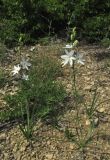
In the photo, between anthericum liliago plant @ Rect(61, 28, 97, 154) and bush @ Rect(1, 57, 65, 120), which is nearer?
anthericum liliago plant @ Rect(61, 28, 97, 154)

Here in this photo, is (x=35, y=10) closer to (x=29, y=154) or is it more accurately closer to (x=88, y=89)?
(x=88, y=89)

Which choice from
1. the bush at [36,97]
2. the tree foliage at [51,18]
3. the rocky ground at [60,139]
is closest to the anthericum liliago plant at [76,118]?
the rocky ground at [60,139]

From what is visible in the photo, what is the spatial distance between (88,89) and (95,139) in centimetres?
78

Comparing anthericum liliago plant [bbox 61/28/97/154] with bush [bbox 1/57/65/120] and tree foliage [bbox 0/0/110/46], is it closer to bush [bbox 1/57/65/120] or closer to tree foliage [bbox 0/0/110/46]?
bush [bbox 1/57/65/120]

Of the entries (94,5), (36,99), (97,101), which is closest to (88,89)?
(97,101)

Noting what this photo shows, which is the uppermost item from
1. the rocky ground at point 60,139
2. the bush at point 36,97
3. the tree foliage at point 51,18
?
the tree foliage at point 51,18

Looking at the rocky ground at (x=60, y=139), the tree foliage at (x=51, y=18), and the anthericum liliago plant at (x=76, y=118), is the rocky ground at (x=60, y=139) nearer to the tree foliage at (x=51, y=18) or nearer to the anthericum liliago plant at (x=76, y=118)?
the anthericum liliago plant at (x=76, y=118)

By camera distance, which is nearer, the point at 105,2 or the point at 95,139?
the point at 95,139

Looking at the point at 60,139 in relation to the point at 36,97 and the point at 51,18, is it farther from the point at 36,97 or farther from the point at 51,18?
the point at 51,18

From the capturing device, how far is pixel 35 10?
5570 mm

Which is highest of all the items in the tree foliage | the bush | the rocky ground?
the tree foliage

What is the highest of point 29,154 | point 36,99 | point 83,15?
point 83,15

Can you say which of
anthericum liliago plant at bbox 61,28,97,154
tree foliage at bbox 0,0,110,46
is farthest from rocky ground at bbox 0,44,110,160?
tree foliage at bbox 0,0,110,46

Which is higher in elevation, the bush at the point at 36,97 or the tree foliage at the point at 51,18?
the tree foliage at the point at 51,18
